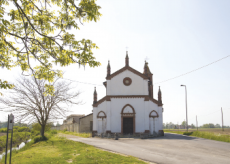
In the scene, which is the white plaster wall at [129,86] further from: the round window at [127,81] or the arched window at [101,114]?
the arched window at [101,114]

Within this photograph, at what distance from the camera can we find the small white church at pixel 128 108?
96.8 ft

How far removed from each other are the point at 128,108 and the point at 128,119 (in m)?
1.67

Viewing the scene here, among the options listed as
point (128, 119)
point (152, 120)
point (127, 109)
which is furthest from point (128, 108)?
point (152, 120)

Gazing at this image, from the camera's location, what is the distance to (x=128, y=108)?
29.8 meters

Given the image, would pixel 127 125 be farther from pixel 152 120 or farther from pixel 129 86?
pixel 129 86

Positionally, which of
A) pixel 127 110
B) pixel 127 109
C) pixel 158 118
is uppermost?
pixel 127 109

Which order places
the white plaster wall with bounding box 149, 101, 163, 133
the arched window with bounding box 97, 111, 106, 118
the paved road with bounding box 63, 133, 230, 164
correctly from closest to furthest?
the paved road with bounding box 63, 133, 230, 164
the white plaster wall with bounding box 149, 101, 163, 133
the arched window with bounding box 97, 111, 106, 118

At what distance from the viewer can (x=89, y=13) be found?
702 centimetres

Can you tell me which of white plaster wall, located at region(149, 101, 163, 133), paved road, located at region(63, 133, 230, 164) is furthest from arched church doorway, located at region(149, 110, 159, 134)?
paved road, located at region(63, 133, 230, 164)

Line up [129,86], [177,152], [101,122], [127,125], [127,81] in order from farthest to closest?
[127,81] < [129,86] < [101,122] < [127,125] < [177,152]

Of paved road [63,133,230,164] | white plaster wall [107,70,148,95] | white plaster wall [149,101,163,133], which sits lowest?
paved road [63,133,230,164]

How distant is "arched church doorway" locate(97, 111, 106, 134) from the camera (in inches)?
1166

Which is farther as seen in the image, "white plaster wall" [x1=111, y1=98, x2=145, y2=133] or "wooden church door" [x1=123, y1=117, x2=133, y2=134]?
"wooden church door" [x1=123, y1=117, x2=133, y2=134]

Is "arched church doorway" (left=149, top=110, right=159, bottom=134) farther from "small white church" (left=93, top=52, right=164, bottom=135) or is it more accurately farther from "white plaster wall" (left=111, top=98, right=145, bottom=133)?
"white plaster wall" (left=111, top=98, right=145, bottom=133)
